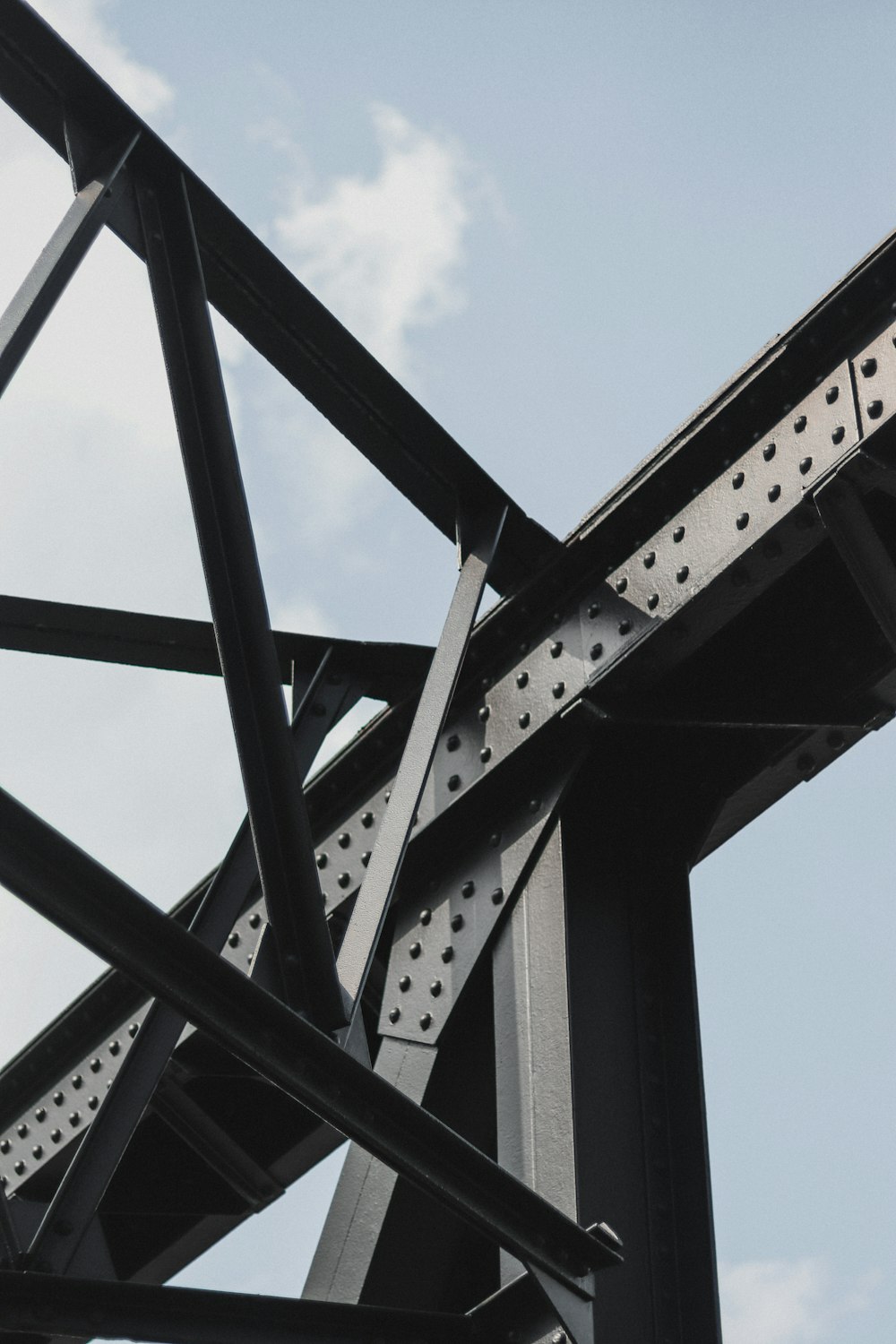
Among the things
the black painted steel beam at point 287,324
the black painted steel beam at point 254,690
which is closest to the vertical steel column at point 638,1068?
the black painted steel beam at point 254,690

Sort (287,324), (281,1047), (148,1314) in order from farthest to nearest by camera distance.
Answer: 1. (287,324)
2. (148,1314)
3. (281,1047)

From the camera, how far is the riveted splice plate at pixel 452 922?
15.8 feet

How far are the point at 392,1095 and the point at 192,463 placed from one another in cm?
171

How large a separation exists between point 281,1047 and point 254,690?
3.16 feet

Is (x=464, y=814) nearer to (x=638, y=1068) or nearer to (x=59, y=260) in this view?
(x=638, y=1068)

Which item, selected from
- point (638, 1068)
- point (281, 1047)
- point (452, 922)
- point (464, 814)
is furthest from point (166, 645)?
point (638, 1068)

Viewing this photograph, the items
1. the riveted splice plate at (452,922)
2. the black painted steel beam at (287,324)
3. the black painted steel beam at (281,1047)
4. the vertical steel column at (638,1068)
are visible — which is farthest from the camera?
the riveted splice plate at (452,922)

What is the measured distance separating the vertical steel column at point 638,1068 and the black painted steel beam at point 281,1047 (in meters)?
0.27

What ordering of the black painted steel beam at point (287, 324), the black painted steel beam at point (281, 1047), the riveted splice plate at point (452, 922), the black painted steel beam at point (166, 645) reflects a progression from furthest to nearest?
1. the black painted steel beam at point (166, 645)
2. the riveted splice plate at point (452, 922)
3. the black painted steel beam at point (287, 324)
4. the black painted steel beam at point (281, 1047)

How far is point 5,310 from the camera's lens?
406 cm

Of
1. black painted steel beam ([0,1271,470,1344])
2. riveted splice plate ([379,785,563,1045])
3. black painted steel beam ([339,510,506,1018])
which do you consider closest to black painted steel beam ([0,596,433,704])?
black painted steel beam ([339,510,506,1018])

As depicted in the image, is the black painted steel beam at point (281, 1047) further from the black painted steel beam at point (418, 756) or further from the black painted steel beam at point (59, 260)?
the black painted steel beam at point (59, 260)

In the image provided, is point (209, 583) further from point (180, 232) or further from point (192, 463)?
point (180, 232)

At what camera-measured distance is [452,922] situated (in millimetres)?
5000
